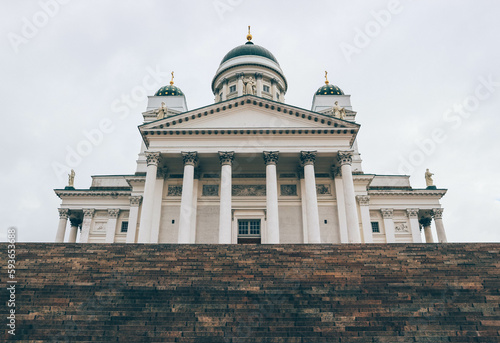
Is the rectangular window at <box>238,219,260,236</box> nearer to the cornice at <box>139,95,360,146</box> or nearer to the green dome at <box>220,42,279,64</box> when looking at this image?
the cornice at <box>139,95,360,146</box>

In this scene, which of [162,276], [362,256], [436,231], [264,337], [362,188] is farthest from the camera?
[436,231]

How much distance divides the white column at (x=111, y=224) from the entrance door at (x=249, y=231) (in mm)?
13170

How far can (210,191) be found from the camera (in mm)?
26516

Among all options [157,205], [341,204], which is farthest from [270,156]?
[157,205]

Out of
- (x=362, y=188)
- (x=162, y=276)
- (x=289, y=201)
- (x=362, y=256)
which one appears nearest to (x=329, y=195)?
(x=289, y=201)

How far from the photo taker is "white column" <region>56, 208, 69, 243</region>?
110 feet

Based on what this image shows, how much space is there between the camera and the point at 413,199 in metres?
35.0

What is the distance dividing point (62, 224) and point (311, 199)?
22.8 meters

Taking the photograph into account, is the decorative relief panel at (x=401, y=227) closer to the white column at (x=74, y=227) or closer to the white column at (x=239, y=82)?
the white column at (x=239, y=82)

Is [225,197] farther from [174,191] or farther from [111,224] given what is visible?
[111,224]

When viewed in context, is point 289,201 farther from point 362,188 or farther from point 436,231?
point 436,231

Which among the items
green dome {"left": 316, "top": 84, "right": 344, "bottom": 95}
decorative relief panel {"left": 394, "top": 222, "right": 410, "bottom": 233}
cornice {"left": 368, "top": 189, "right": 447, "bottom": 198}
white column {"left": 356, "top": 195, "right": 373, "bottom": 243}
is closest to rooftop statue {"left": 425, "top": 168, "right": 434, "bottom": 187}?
cornice {"left": 368, "top": 189, "right": 447, "bottom": 198}

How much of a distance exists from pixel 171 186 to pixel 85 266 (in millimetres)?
14347

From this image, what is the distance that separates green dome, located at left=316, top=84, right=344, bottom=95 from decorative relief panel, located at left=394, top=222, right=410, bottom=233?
16.2m
